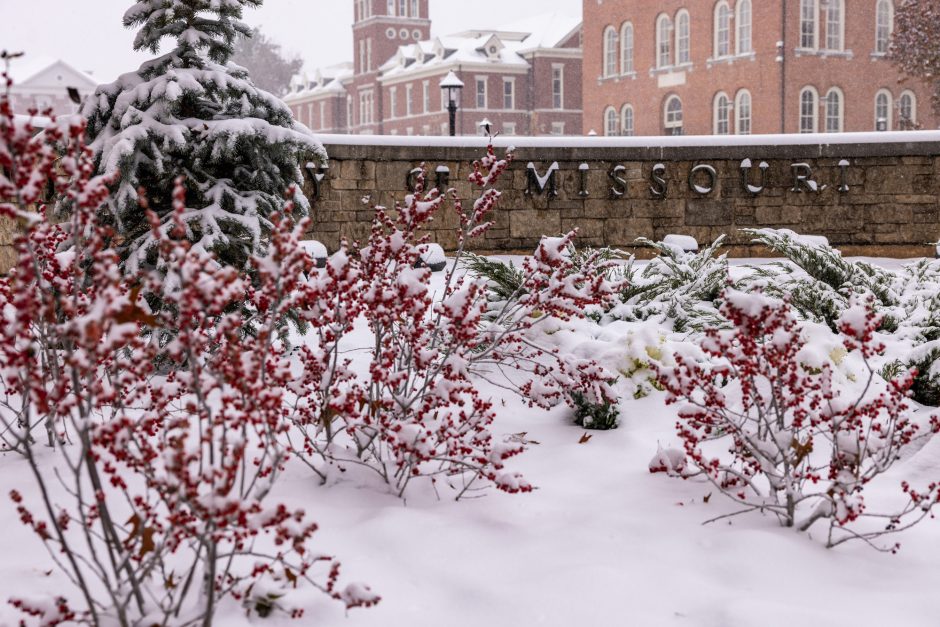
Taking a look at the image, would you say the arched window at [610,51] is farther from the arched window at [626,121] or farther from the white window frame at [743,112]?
the white window frame at [743,112]

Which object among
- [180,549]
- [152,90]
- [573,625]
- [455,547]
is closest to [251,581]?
[180,549]

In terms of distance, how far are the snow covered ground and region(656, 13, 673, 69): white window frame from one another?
100ft

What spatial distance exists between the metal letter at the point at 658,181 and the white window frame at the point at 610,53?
24906mm

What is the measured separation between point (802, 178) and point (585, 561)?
9.08 meters

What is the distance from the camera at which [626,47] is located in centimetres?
3378

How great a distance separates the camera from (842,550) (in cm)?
299

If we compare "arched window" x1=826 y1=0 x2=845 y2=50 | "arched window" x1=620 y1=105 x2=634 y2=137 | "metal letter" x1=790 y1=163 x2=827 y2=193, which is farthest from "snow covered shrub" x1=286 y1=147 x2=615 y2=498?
"arched window" x1=620 y1=105 x2=634 y2=137

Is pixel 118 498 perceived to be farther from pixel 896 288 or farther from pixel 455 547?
pixel 896 288

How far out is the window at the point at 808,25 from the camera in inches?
1153

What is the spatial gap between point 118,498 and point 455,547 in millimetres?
1227

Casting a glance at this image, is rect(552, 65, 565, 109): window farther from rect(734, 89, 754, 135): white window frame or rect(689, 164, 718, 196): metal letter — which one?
rect(689, 164, 718, 196): metal letter

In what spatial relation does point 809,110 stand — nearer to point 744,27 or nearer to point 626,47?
point 744,27

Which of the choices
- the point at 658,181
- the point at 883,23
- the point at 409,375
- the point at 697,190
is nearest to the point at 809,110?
the point at 883,23

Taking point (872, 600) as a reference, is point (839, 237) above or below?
above
